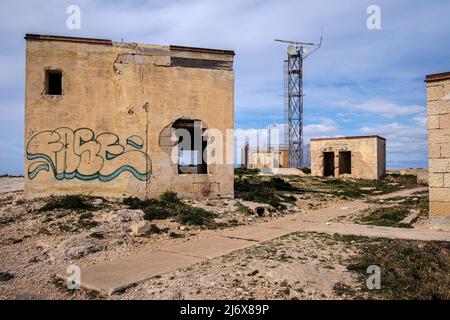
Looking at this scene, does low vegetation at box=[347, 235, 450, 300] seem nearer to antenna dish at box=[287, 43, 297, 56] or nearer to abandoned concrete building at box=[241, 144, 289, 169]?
abandoned concrete building at box=[241, 144, 289, 169]

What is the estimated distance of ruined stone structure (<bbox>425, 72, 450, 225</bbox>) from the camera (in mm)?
8781

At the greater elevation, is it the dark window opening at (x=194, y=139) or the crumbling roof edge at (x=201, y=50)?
the crumbling roof edge at (x=201, y=50)

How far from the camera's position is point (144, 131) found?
37.4 ft

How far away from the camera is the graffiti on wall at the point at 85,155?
10.8m

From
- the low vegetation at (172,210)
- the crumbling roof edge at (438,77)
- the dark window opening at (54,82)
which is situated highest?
the dark window opening at (54,82)

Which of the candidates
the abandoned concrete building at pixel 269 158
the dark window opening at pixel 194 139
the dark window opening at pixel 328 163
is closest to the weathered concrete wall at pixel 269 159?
the abandoned concrete building at pixel 269 158

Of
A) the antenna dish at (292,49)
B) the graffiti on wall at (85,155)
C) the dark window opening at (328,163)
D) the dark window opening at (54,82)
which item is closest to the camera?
the graffiti on wall at (85,155)

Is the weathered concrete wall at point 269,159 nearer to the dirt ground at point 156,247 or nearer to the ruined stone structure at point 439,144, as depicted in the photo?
the dirt ground at point 156,247

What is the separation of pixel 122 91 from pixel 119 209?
404 cm

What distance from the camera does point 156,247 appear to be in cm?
711

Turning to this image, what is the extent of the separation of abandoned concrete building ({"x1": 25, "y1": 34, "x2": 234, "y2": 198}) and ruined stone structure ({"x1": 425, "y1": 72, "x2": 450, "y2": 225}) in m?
6.05

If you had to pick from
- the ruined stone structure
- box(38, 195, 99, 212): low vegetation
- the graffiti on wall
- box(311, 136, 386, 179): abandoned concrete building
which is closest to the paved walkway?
the ruined stone structure

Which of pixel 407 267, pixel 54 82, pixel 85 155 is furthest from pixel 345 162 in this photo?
pixel 407 267
